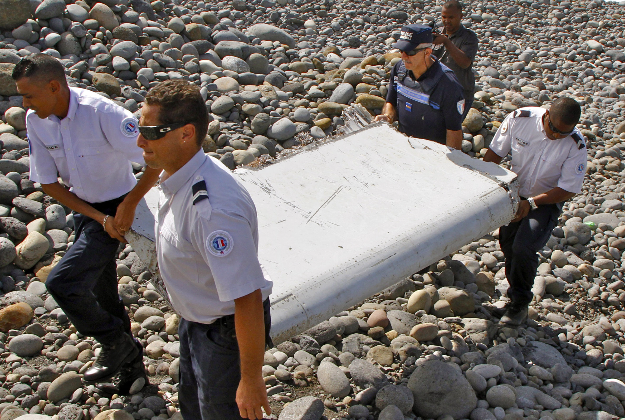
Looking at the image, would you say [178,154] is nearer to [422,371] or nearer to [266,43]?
[422,371]

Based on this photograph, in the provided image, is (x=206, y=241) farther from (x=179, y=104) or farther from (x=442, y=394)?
(x=442, y=394)

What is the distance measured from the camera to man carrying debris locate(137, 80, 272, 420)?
2064mm

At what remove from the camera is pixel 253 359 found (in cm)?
213

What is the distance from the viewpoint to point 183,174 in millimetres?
2197

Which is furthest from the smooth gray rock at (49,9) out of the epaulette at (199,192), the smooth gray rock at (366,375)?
the epaulette at (199,192)

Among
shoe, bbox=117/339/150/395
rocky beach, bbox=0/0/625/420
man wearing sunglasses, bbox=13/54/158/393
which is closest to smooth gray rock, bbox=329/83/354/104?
rocky beach, bbox=0/0/625/420

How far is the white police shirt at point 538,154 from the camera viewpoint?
13.0ft

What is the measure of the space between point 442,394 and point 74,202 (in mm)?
2298

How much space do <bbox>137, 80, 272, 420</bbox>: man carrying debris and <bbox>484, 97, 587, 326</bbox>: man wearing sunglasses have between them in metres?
2.30

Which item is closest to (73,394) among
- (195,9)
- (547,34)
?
(195,9)

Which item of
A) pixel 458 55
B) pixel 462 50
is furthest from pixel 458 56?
pixel 462 50

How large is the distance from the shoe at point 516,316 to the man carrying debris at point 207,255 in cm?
→ 244

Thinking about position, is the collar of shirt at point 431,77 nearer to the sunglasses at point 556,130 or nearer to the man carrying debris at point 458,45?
the sunglasses at point 556,130

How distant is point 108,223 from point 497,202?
2.33 metres
